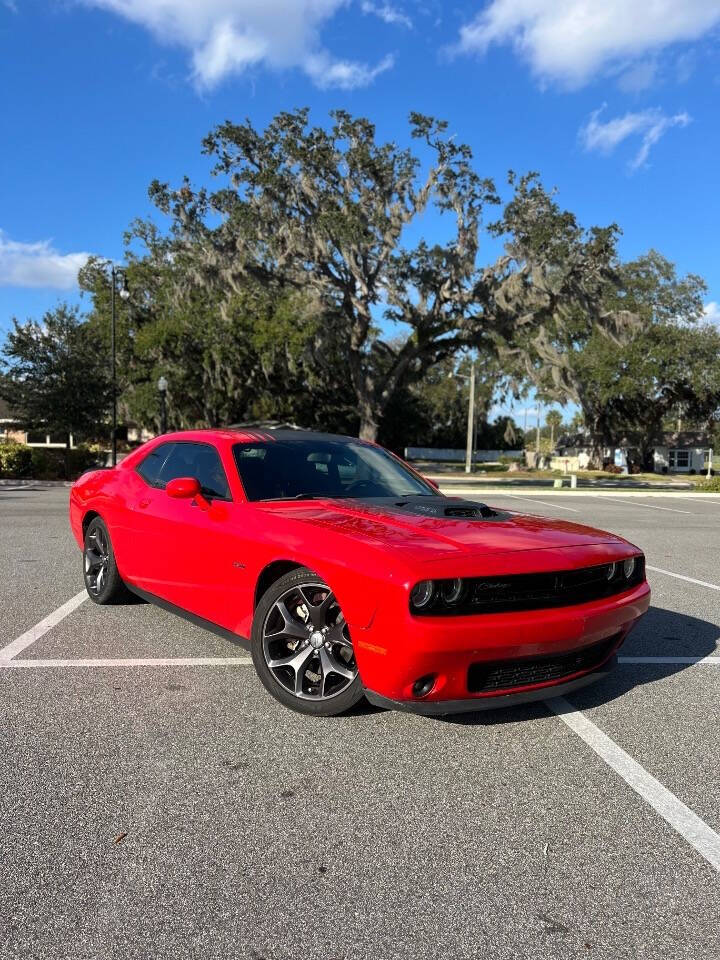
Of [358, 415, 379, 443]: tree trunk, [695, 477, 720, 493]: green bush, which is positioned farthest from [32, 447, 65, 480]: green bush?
[695, 477, 720, 493]: green bush

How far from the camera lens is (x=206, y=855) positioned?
8.68 feet

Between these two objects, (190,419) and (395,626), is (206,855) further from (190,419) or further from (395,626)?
(190,419)

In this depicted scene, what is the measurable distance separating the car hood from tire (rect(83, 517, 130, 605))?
2098 mm

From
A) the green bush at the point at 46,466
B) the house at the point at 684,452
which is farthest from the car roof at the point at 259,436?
the house at the point at 684,452

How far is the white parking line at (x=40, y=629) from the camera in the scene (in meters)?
4.98

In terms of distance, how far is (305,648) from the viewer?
383cm

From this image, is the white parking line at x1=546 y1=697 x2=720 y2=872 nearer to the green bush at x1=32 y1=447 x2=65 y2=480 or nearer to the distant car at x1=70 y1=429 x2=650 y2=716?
the distant car at x1=70 y1=429 x2=650 y2=716

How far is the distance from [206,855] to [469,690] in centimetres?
134

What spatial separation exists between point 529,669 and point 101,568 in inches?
151

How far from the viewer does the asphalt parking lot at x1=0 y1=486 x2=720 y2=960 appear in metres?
2.27

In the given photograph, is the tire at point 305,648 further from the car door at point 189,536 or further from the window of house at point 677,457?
the window of house at point 677,457

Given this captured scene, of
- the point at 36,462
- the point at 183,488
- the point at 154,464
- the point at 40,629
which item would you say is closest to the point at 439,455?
the point at 36,462

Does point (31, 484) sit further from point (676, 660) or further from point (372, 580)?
point (372, 580)

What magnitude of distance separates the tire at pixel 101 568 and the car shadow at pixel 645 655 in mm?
3084
